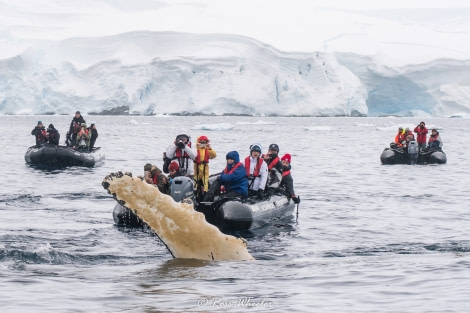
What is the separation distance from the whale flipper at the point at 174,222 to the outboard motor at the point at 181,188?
2994 mm

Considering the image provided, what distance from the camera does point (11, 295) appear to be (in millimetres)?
8938

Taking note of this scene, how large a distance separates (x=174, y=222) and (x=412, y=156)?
920 inches

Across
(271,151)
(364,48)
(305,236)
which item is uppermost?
(364,48)

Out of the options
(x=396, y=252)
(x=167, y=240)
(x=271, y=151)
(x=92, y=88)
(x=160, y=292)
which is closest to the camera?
(x=160, y=292)

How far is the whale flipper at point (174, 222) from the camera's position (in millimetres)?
10711

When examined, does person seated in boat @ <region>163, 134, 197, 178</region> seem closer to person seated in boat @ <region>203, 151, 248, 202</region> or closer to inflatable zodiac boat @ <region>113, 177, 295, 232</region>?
person seated in boat @ <region>203, 151, 248, 202</region>

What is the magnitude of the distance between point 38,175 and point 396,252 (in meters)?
17.5

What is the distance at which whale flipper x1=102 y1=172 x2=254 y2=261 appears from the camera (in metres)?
10.7

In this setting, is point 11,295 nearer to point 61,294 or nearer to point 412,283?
point 61,294

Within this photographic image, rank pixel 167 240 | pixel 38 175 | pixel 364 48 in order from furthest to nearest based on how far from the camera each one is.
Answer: pixel 364 48 → pixel 38 175 → pixel 167 240

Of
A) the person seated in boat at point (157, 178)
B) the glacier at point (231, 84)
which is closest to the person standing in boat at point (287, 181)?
the person seated in boat at point (157, 178)

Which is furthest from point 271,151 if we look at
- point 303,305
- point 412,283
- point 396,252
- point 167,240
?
point 303,305

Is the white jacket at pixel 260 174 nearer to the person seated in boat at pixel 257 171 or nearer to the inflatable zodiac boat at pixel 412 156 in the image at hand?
the person seated in boat at pixel 257 171

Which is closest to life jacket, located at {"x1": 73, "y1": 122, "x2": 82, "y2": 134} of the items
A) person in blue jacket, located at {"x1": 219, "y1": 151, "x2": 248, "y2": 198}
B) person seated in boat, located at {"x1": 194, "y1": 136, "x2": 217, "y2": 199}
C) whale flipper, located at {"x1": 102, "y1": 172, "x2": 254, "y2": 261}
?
person seated in boat, located at {"x1": 194, "y1": 136, "x2": 217, "y2": 199}
